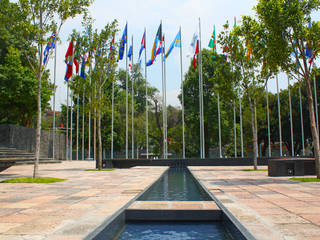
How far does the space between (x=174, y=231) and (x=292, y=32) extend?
10812mm

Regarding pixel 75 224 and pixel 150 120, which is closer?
pixel 75 224

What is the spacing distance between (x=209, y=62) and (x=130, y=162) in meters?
18.5

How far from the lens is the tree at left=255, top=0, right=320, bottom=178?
37.8 feet

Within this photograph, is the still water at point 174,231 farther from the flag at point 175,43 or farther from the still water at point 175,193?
the flag at point 175,43

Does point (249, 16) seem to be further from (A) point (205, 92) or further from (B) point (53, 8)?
(A) point (205, 92)

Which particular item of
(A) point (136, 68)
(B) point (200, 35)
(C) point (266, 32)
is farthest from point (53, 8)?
(A) point (136, 68)

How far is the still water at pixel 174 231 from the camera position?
4.57 m

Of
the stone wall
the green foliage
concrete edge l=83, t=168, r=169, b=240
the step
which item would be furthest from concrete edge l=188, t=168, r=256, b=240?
the stone wall

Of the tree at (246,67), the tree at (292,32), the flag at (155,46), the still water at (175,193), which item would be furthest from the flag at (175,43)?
the still water at (175,193)

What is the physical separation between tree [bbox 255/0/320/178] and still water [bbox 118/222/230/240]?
8118mm

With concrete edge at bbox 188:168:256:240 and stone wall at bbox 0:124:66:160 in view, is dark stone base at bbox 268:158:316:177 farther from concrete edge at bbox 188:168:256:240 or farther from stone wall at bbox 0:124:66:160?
stone wall at bbox 0:124:66:160

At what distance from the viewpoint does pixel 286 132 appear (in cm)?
3884

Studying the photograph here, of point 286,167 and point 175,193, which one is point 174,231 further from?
point 286,167

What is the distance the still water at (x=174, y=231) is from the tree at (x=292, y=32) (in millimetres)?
8118
